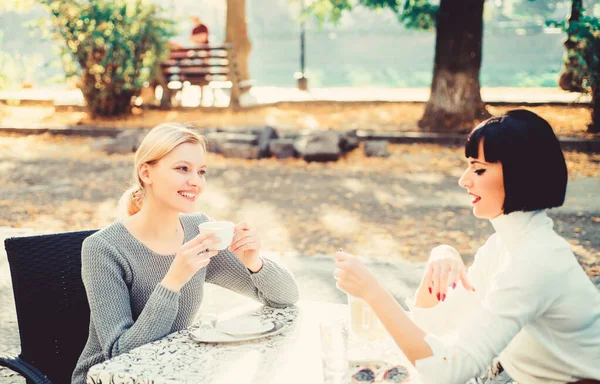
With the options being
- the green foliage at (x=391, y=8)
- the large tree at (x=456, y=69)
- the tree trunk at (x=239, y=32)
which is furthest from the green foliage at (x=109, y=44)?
the large tree at (x=456, y=69)

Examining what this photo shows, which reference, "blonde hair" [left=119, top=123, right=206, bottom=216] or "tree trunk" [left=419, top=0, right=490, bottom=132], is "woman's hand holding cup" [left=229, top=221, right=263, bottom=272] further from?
"tree trunk" [left=419, top=0, right=490, bottom=132]

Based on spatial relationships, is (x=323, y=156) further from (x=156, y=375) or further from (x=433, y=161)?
(x=156, y=375)

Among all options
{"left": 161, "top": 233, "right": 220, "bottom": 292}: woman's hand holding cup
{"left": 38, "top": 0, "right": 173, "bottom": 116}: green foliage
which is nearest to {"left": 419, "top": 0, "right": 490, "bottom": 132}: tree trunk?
{"left": 38, "top": 0, "right": 173, "bottom": 116}: green foliage

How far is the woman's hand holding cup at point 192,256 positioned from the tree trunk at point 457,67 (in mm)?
10282

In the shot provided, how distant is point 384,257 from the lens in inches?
228

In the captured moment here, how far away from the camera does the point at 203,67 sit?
1505 cm

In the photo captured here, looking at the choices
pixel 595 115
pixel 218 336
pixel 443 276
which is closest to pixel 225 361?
pixel 218 336

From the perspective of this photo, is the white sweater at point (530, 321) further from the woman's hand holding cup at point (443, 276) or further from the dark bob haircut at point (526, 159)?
the woman's hand holding cup at point (443, 276)

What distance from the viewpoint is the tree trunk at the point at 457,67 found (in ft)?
39.1

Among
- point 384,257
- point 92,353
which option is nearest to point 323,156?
point 384,257

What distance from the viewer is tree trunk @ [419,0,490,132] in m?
11.9

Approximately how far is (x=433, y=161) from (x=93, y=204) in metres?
4.94

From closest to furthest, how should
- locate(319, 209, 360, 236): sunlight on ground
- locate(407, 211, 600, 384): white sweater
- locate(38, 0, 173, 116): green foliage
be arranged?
locate(407, 211, 600, 384): white sweater
locate(319, 209, 360, 236): sunlight on ground
locate(38, 0, 173, 116): green foliage

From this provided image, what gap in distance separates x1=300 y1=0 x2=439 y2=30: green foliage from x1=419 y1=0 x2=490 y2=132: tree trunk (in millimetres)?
1168
